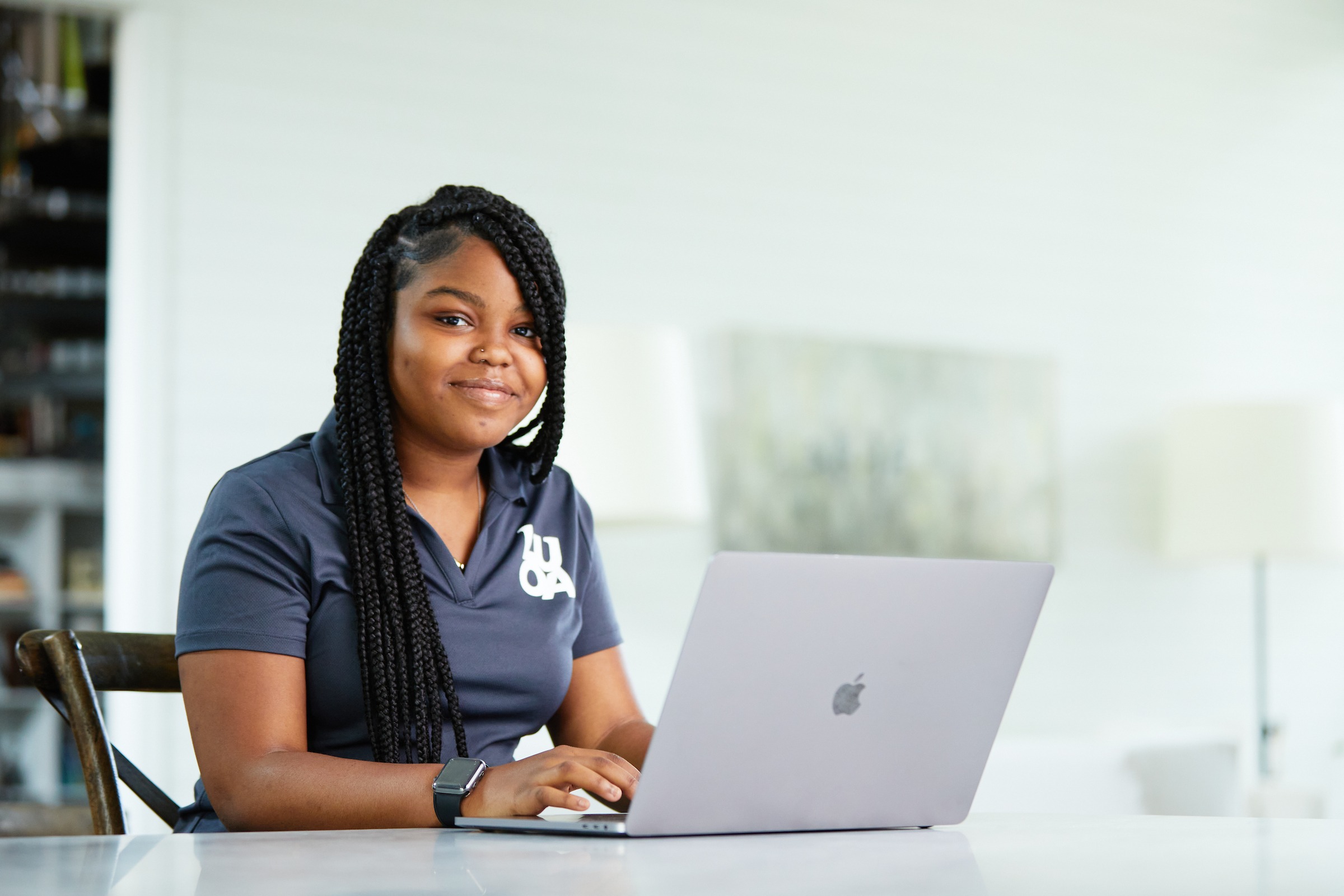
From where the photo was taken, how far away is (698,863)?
0.89 metres

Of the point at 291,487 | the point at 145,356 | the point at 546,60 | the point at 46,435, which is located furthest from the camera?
the point at 46,435

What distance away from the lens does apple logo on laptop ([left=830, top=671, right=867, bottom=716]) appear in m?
1.06

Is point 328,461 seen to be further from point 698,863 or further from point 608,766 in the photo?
point 698,863

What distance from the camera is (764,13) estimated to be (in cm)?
399

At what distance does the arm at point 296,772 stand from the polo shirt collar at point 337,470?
20 cm

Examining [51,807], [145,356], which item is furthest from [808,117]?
[51,807]

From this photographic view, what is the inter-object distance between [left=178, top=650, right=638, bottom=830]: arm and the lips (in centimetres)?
33

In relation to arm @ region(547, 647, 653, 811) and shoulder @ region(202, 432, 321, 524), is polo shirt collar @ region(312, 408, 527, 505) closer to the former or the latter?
shoulder @ region(202, 432, 321, 524)

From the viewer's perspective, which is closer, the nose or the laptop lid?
the laptop lid

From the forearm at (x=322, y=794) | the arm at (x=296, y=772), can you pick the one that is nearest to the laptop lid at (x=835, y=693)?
the arm at (x=296, y=772)

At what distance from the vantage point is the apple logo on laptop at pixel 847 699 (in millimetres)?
1057

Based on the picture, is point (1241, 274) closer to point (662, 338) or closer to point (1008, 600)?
point (662, 338)

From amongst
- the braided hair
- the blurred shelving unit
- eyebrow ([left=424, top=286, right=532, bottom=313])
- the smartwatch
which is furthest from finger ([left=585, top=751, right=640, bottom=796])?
the blurred shelving unit

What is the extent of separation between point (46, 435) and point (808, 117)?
3.10 m
